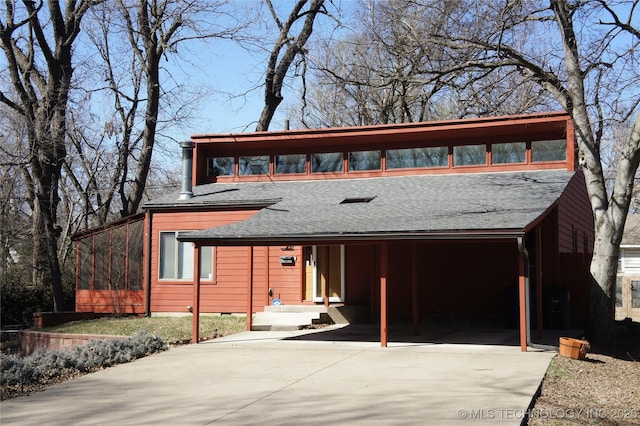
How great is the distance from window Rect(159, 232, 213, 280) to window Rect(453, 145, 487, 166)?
24.1 ft

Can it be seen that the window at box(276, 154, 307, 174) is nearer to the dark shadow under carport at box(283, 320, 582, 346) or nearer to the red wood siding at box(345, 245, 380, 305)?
A: the red wood siding at box(345, 245, 380, 305)

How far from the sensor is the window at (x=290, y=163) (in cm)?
2002

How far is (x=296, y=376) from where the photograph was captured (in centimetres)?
921

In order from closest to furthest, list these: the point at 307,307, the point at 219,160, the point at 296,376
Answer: the point at 296,376, the point at 307,307, the point at 219,160

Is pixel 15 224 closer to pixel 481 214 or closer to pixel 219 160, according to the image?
pixel 219 160

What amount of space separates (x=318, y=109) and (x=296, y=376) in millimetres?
27009

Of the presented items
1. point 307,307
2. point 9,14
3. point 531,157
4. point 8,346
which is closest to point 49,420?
point 307,307

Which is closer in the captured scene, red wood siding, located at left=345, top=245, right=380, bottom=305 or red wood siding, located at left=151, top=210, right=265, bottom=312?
red wood siding, located at left=345, top=245, right=380, bottom=305

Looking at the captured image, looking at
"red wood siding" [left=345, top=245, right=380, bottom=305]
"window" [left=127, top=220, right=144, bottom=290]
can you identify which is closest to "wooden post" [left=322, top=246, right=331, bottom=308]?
"red wood siding" [left=345, top=245, right=380, bottom=305]

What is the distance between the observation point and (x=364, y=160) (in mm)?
19328

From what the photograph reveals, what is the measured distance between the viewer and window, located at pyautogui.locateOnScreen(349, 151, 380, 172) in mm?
19180

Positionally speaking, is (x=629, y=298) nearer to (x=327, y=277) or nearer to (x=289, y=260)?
(x=327, y=277)

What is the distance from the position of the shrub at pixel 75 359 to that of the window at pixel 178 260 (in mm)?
6434

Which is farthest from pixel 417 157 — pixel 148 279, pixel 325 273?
pixel 148 279
